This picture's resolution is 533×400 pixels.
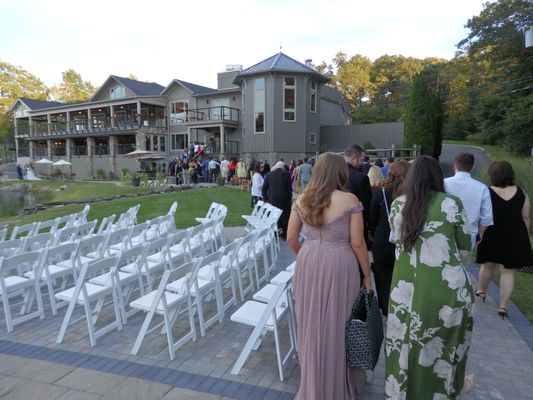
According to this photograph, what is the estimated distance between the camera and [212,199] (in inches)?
566

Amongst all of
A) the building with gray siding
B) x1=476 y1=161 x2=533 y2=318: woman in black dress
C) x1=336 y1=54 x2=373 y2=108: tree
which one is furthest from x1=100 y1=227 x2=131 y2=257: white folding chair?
x1=336 y1=54 x2=373 y2=108: tree

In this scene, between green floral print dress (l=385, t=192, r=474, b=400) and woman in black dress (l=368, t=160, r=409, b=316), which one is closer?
green floral print dress (l=385, t=192, r=474, b=400)

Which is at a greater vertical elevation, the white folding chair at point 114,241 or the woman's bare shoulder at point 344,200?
the woman's bare shoulder at point 344,200

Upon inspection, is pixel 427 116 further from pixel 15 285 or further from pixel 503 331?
pixel 15 285

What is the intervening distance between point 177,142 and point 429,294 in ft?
105

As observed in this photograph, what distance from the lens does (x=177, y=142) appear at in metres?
32.6

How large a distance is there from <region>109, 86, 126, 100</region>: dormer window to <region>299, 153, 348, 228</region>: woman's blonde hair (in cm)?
3578

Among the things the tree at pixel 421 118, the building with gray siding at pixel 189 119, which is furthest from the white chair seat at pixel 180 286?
the building with gray siding at pixel 189 119

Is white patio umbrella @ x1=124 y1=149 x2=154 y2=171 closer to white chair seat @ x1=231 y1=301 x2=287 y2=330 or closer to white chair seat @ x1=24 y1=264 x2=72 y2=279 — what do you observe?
white chair seat @ x1=24 y1=264 x2=72 y2=279

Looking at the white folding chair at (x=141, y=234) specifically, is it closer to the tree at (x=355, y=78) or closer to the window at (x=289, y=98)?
the window at (x=289, y=98)

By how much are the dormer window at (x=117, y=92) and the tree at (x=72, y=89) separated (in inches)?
1560

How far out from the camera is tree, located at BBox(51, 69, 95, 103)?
228 feet

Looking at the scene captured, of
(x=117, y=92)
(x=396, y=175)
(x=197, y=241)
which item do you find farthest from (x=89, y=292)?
(x=117, y=92)

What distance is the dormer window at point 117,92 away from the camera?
34.7 metres
